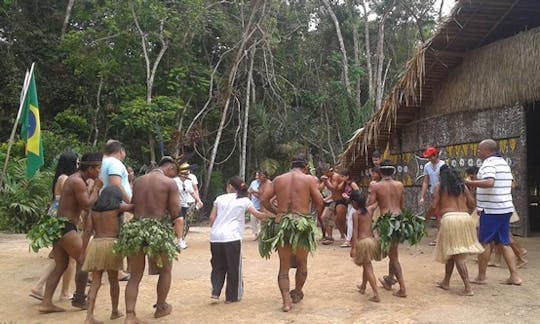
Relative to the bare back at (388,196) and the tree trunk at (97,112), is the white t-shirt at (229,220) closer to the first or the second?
the bare back at (388,196)

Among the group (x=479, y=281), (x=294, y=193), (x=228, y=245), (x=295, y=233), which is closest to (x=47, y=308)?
(x=228, y=245)

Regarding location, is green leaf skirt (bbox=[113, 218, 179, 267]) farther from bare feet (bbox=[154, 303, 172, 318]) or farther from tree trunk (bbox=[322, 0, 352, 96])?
tree trunk (bbox=[322, 0, 352, 96])

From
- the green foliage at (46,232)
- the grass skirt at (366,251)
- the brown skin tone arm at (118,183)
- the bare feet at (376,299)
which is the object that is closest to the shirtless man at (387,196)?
the grass skirt at (366,251)

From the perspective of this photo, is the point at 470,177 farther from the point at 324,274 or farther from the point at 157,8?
the point at 157,8

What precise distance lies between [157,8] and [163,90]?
2767 mm

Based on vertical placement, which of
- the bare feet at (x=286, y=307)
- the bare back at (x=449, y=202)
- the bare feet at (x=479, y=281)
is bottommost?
the bare feet at (x=286, y=307)

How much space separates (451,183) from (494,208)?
688 mm

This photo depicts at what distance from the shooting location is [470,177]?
22.9 ft

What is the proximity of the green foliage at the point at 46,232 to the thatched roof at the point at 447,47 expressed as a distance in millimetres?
7072

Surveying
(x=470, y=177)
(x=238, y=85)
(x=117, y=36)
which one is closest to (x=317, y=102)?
(x=238, y=85)

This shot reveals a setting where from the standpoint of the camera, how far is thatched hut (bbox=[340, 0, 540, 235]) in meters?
8.73

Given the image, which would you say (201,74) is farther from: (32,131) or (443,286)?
(443,286)

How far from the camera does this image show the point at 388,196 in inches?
217

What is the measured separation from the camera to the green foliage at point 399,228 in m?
5.22
